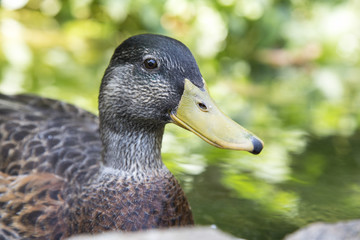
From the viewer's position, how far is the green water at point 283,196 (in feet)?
14.0

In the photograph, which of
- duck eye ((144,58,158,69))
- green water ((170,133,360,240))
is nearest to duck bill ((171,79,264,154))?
duck eye ((144,58,158,69))

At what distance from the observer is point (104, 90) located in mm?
3703

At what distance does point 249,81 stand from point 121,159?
519 cm

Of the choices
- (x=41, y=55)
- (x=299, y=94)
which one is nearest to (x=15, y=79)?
(x=41, y=55)

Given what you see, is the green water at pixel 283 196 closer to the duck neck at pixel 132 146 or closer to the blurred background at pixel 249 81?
the blurred background at pixel 249 81

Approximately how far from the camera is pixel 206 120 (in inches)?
133

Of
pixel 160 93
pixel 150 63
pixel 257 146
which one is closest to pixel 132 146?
pixel 160 93

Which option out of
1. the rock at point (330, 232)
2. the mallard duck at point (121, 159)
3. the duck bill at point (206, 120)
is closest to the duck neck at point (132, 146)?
the mallard duck at point (121, 159)

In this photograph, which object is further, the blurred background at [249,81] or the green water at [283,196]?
the blurred background at [249,81]

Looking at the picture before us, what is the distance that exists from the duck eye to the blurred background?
1.21 m

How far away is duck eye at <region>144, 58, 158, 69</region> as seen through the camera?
11.6ft

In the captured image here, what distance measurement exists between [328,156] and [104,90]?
Answer: 2.57 m

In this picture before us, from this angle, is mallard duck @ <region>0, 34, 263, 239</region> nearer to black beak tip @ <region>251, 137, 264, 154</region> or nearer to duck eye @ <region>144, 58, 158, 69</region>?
duck eye @ <region>144, 58, 158, 69</region>

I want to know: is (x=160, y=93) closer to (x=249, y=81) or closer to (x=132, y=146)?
(x=132, y=146)
